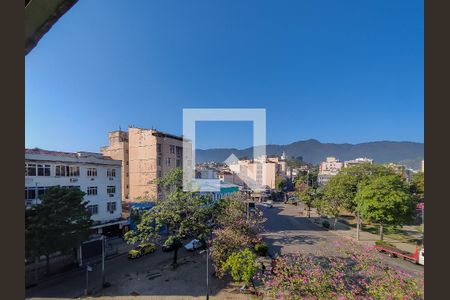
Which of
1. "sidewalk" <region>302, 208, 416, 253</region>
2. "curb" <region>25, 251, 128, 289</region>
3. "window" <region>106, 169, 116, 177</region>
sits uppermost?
"window" <region>106, 169, 116, 177</region>

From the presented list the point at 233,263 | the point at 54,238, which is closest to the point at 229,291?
the point at 233,263

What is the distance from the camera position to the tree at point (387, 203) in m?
16.7

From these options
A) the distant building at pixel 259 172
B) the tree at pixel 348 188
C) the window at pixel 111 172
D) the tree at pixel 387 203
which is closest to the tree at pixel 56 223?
the window at pixel 111 172

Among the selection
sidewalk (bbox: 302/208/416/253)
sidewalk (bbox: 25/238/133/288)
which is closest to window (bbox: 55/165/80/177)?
sidewalk (bbox: 25/238/133/288)

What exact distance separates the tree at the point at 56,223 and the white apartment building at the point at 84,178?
1.96 metres

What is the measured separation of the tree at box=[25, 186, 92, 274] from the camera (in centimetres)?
1139

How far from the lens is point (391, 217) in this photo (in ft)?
54.3

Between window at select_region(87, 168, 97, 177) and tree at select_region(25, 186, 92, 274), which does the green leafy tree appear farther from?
window at select_region(87, 168, 97, 177)

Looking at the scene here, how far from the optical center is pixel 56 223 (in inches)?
469

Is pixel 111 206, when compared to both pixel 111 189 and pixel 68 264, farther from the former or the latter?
pixel 68 264

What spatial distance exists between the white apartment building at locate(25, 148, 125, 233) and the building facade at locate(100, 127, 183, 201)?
4.29 m

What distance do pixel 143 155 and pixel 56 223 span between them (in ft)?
42.5

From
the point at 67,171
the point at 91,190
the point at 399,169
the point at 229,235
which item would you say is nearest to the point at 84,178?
the point at 91,190

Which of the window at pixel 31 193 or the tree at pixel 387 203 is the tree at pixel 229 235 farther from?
the window at pixel 31 193
